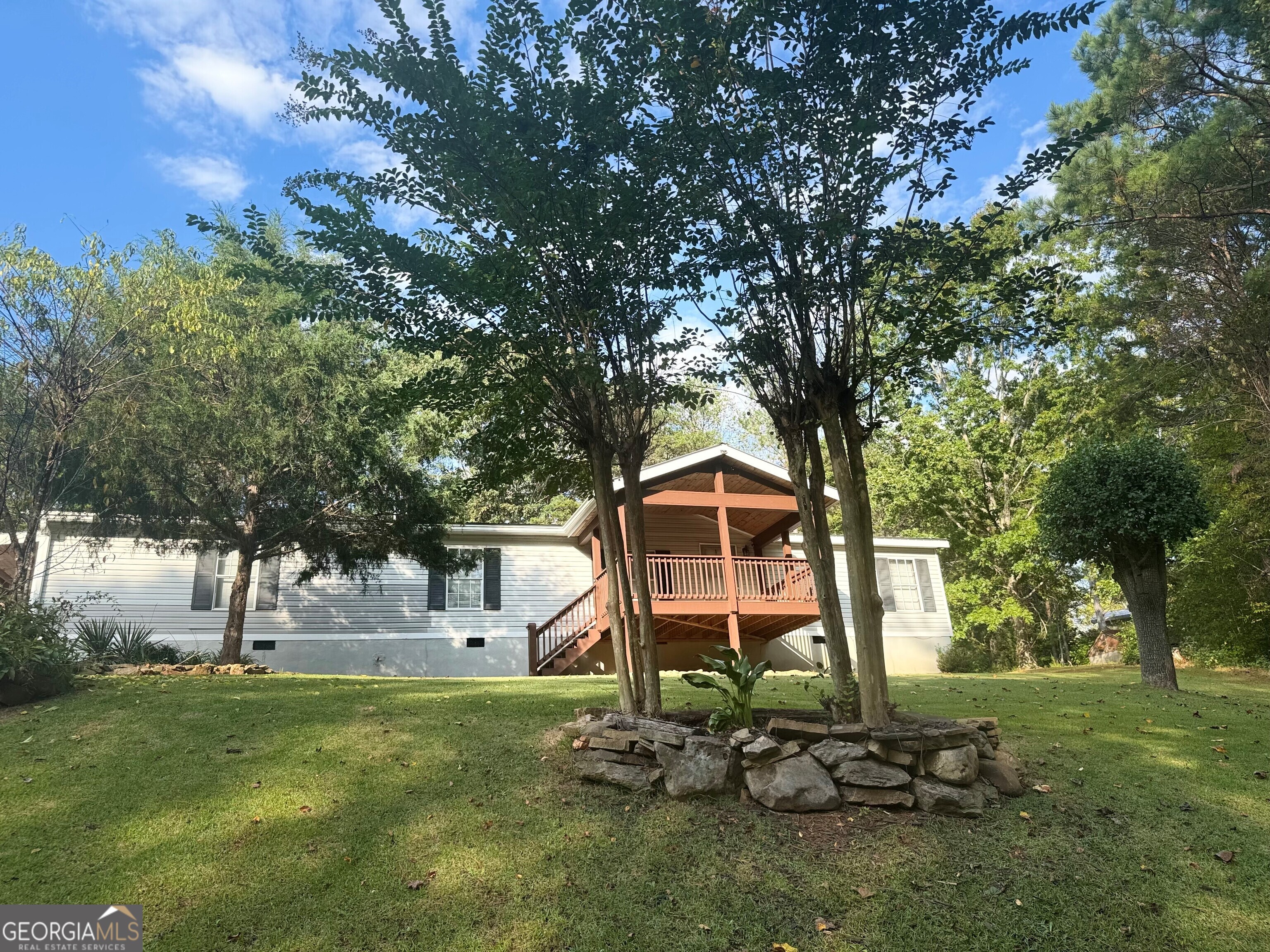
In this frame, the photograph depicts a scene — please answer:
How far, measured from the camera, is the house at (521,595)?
51.2 feet

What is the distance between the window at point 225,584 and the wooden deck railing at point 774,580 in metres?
10.6

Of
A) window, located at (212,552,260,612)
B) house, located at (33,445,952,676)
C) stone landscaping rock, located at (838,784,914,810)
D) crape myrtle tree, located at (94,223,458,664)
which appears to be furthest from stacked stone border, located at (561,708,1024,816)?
window, located at (212,552,260,612)

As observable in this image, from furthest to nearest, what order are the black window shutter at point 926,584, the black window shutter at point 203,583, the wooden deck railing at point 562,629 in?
1. the black window shutter at point 926,584
2. the black window shutter at point 203,583
3. the wooden deck railing at point 562,629

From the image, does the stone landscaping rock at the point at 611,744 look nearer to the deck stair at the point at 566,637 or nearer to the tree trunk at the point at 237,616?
the deck stair at the point at 566,637

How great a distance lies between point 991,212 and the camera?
618 cm

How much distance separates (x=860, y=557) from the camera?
6250 millimetres

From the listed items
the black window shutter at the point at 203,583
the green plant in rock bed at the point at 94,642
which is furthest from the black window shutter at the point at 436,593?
the green plant in rock bed at the point at 94,642

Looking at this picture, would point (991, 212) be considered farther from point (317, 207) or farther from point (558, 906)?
point (558, 906)

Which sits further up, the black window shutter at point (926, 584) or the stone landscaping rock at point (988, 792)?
the black window shutter at point (926, 584)

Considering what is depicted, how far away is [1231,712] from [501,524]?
1378cm

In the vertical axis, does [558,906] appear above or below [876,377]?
below

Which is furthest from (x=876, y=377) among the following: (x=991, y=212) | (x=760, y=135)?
(x=760, y=135)

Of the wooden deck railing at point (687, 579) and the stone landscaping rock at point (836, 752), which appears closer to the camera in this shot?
the stone landscaping rock at point (836, 752)

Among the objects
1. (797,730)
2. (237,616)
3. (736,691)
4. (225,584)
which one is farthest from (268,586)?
(797,730)
